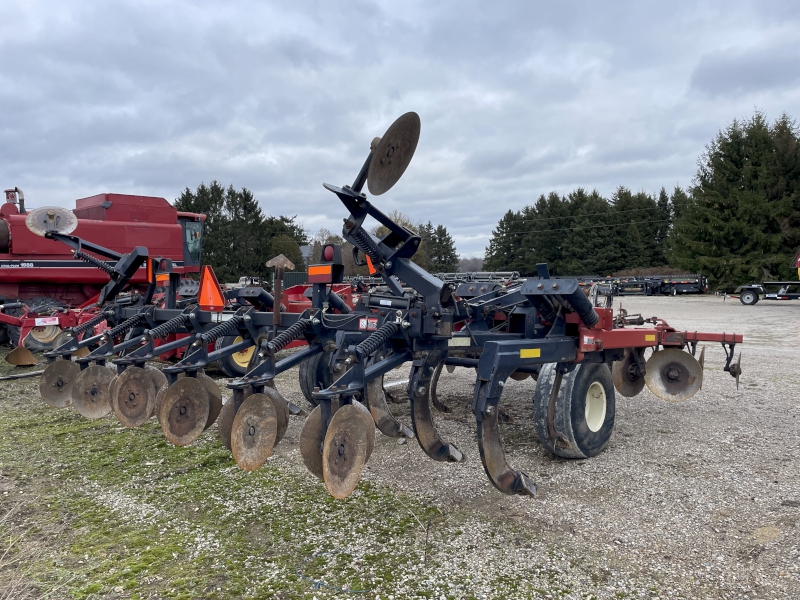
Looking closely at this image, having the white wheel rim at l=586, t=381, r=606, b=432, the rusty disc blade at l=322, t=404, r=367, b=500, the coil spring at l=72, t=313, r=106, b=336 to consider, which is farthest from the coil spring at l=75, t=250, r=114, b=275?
the white wheel rim at l=586, t=381, r=606, b=432

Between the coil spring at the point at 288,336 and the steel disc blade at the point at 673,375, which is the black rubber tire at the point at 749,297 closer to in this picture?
the steel disc blade at the point at 673,375

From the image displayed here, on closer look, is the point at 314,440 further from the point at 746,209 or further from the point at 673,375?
the point at 746,209

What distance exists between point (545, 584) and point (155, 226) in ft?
31.0

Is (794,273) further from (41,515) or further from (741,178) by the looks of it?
(41,515)

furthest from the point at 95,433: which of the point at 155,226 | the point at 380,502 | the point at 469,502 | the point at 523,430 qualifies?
the point at 155,226

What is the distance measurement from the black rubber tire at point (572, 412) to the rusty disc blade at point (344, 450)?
1814mm

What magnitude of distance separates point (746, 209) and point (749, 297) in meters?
7.67

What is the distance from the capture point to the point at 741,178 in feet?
99.9

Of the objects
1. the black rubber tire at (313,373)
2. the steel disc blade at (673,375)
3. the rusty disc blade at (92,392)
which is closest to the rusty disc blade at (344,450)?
the rusty disc blade at (92,392)

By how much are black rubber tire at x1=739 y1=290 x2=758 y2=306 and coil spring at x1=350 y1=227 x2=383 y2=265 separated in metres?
23.8

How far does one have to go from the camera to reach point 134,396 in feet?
14.3

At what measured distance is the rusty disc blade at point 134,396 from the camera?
4340mm

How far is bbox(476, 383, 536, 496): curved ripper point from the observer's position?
345cm

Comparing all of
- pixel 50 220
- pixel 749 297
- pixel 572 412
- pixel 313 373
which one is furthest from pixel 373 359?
pixel 749 297
